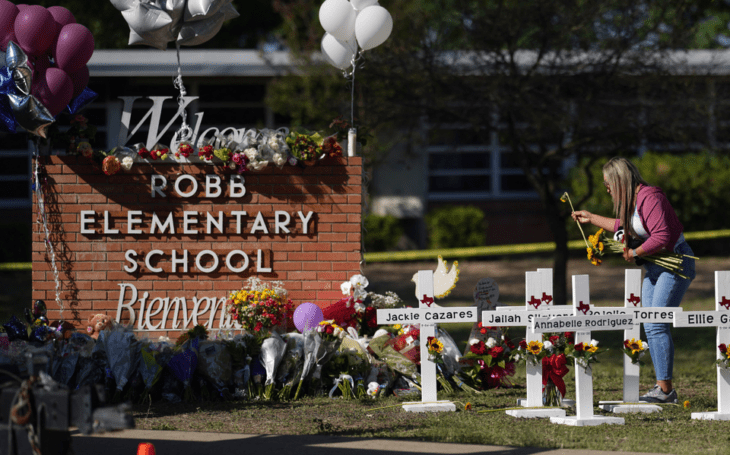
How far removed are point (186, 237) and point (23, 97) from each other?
187 centimetres

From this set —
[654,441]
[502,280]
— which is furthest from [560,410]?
[502,280]

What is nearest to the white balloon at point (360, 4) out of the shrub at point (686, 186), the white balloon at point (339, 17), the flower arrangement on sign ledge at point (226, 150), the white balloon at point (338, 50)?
the white balloon at point (339, 17)

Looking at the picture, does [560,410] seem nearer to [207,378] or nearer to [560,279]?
[207,378]

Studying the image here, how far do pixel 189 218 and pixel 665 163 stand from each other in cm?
1229

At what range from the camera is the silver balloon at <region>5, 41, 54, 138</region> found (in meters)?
6.15

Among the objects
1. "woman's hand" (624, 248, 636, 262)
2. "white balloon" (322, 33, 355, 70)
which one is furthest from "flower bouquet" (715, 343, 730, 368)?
"white balloon" (322, 33, 355, 70)

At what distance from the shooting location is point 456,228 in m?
16.6

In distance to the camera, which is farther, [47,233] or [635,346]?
[47,233]

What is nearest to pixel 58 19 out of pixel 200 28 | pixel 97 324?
pixel 200 28

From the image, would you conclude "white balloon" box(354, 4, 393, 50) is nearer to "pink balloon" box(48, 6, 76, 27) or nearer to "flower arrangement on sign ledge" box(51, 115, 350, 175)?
"flower arrangement on sign ledge" box(51, 115, 350, 175)

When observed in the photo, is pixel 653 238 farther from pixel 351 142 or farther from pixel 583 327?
pixel 351 142

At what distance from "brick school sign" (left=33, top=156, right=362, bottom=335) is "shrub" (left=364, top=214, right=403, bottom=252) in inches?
358

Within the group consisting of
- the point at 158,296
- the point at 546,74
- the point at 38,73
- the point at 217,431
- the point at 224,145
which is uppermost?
the point at 546,74

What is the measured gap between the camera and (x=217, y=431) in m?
4.68
